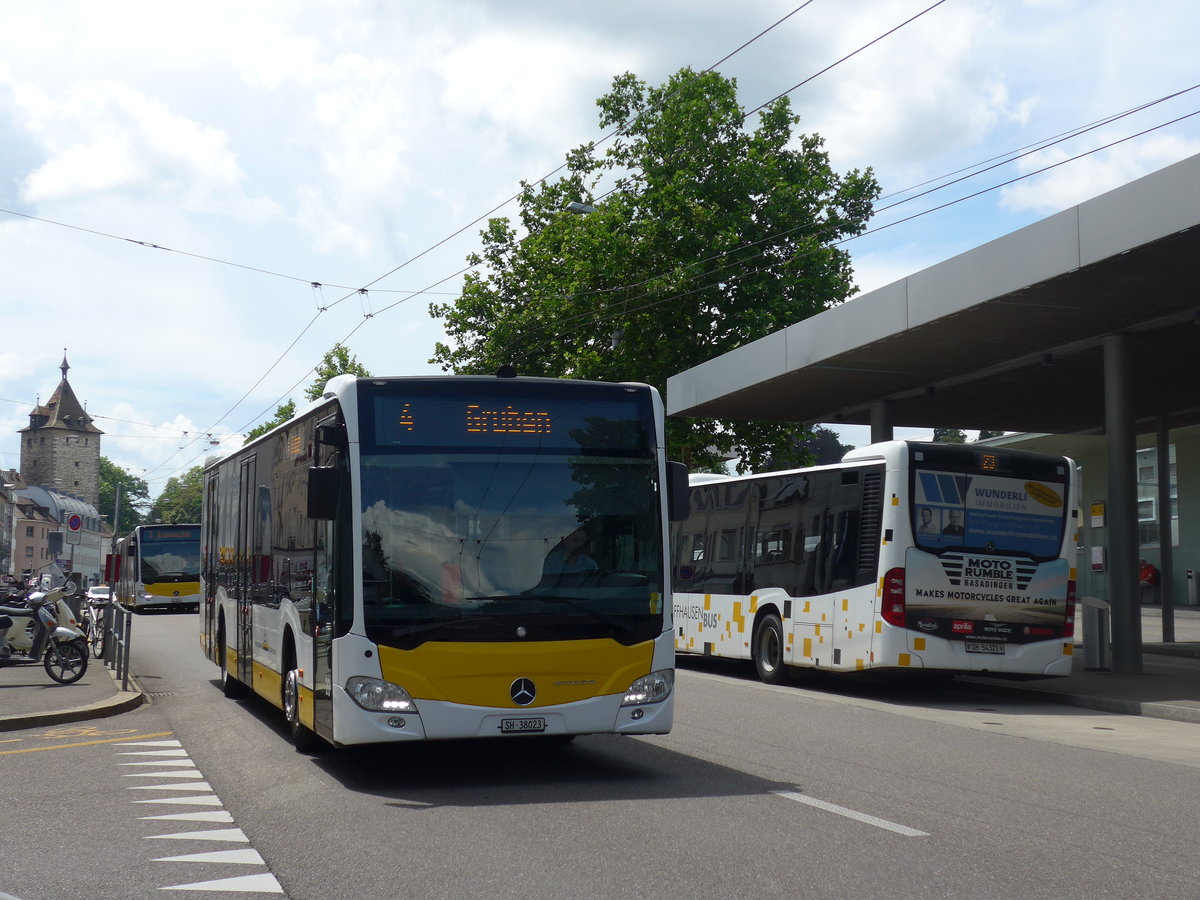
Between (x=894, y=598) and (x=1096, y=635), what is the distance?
17.3ft

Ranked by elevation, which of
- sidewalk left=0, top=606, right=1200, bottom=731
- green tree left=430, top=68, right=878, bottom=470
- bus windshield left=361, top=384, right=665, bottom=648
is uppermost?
green tree left=430, top=68, right=878, bottom=470

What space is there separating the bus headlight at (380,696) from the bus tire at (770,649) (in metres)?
9.77

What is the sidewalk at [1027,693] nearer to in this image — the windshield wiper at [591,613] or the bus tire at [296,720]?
the bus tire at [296,720]

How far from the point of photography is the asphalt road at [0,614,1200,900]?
247 inches

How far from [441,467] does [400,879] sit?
3.65m

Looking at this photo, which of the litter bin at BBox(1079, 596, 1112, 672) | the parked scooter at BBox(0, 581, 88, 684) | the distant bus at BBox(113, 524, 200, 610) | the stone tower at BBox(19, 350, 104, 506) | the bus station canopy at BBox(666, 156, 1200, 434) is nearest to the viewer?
the bus station canopy at BBox(666, 156, 1200, 434)

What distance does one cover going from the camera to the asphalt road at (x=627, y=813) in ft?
20.6

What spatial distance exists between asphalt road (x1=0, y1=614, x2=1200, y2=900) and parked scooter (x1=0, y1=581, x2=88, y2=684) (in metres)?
4.18

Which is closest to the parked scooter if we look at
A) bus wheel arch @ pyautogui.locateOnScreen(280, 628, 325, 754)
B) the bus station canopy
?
bus wheel arch @ pyautogui.locateOnScreen(280, 628, 325, 754)

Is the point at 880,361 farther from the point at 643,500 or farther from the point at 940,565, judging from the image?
the point at 643,500

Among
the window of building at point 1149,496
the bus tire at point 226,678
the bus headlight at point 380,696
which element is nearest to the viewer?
the bus headlight at point 380,696

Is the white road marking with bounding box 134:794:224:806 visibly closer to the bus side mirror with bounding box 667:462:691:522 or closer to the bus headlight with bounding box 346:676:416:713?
the bus headlight with bounding box 346:676:416:713

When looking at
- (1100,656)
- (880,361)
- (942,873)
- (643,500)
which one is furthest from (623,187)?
(942,873)

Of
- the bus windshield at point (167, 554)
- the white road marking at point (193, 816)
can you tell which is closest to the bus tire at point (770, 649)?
the white road marking at point (193, 816)
